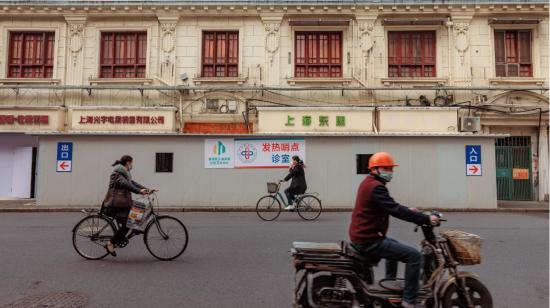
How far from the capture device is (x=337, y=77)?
671 inches

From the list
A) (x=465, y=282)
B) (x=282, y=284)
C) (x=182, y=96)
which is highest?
(x=182, y=96)

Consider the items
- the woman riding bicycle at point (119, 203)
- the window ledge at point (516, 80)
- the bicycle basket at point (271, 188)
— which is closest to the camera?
the woman riding bicycle at point (119, 203)

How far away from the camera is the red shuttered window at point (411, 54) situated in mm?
17375

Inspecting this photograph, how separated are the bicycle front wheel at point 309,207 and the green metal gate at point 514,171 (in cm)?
1009

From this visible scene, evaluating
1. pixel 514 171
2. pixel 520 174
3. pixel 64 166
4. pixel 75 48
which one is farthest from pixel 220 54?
pixel 520 174

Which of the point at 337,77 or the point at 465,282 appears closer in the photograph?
the point at 465,282

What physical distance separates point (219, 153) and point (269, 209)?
15.0 ft

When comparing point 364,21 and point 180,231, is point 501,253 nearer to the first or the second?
point 180,231

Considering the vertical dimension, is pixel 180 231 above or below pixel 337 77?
below

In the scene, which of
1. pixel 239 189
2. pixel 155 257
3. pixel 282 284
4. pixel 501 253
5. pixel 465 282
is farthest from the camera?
pixel 239 189

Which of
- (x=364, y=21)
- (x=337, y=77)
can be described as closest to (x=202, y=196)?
(x=337, y=77)

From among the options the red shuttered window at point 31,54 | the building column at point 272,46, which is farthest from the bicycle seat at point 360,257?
the red shuttered window at point 31,54

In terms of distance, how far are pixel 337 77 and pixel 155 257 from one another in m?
12.4

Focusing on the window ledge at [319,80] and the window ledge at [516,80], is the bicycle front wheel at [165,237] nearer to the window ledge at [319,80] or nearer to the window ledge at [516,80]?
the window ledge at [319,80]
